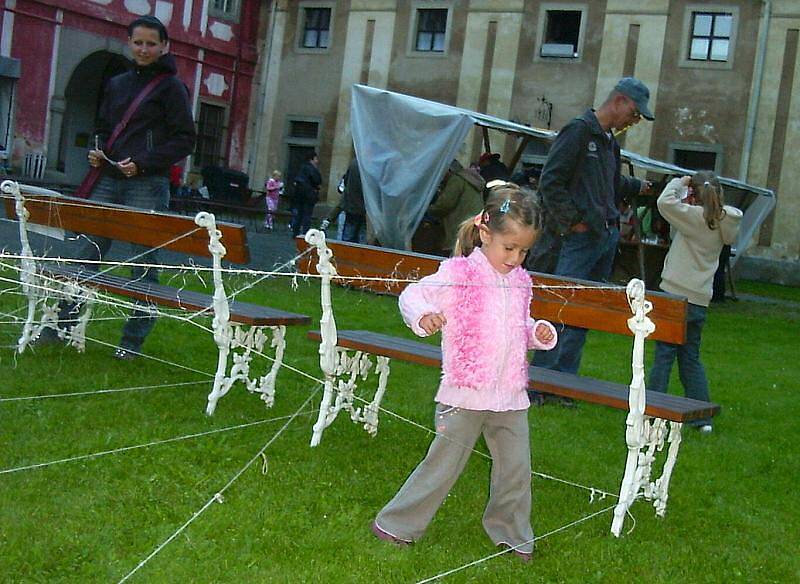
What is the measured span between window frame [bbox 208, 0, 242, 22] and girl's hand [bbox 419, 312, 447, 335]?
24.6m

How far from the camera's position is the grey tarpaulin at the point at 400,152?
12.8m

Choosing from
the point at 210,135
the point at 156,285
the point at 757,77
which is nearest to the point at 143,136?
the point at 156,285

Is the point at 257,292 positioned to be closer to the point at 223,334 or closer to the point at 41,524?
the point at 223,334

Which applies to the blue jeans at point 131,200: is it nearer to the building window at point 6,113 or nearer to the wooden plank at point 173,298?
the wooden plank at point 173,298

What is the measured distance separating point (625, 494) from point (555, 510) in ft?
1.16

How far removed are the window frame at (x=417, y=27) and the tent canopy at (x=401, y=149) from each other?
12712 mm

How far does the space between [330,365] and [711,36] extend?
20.9 m

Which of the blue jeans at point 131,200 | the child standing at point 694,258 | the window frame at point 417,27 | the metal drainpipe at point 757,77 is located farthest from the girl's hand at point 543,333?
the window frame at point 417,27

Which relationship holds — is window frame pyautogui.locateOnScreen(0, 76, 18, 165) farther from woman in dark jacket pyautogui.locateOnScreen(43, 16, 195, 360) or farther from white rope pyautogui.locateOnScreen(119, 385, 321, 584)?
white rope pyautogui.locateOnScreen(119, 385, 321, 584)

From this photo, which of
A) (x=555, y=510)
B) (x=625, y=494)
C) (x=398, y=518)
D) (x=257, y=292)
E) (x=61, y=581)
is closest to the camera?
(x=61, y=581)

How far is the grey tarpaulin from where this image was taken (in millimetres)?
12805

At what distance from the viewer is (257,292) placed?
10.1 m

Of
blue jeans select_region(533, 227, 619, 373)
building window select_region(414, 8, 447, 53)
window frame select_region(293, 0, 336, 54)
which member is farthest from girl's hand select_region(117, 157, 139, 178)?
window frame select_region(293, 0, 336, 54)

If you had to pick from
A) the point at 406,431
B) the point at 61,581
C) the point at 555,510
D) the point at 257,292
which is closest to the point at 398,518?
the point at 555,510
